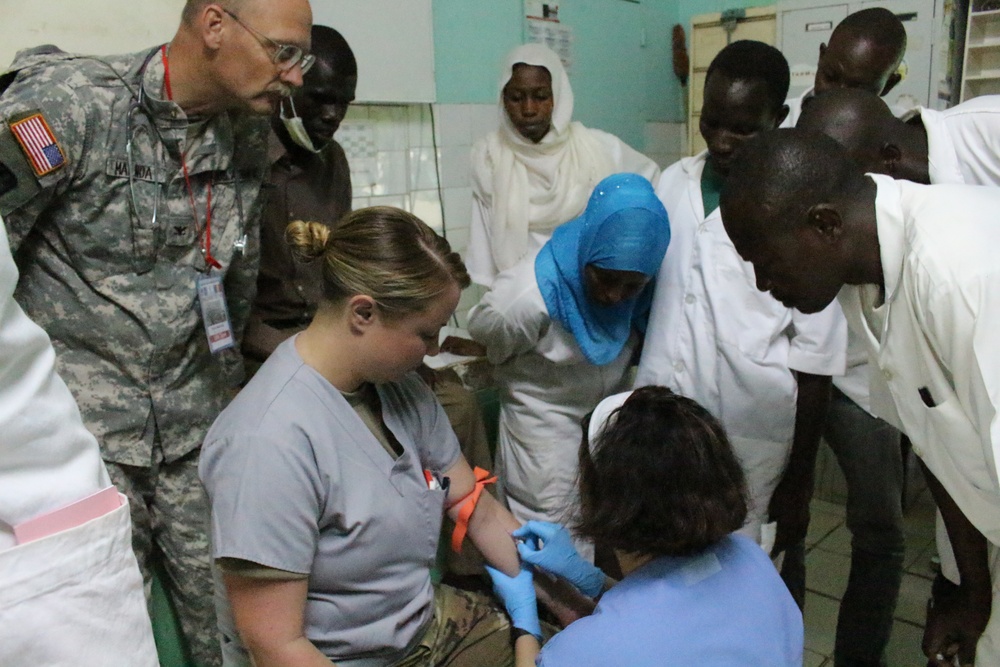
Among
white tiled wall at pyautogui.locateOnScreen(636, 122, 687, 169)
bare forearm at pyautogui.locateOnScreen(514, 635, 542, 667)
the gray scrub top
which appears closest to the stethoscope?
the gray scrub top

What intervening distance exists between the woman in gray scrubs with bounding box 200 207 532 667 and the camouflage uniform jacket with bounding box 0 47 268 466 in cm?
47

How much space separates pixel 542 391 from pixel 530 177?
1098 mm

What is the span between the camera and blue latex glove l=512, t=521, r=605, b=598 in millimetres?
1443

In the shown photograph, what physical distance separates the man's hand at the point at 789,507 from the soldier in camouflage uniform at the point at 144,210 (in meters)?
1.36

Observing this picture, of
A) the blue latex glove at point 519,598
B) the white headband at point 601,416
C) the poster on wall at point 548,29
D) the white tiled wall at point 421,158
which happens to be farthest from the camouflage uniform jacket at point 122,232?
the poster on wall at point 548,29

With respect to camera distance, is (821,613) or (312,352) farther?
(821,613)

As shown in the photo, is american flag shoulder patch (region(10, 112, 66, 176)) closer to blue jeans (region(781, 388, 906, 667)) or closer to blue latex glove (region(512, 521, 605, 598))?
blue latex glove (region(512, 521, 605, 598))

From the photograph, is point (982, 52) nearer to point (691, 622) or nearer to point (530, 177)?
point (530, 177)

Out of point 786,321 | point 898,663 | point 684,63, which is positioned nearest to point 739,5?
point 684,63

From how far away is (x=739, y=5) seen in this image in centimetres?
420

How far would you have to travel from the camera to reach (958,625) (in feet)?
4.38

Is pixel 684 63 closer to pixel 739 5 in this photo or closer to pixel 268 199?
pixel 739 5

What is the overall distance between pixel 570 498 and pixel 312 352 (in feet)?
3.52

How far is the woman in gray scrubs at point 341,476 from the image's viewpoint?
3.41 feet
